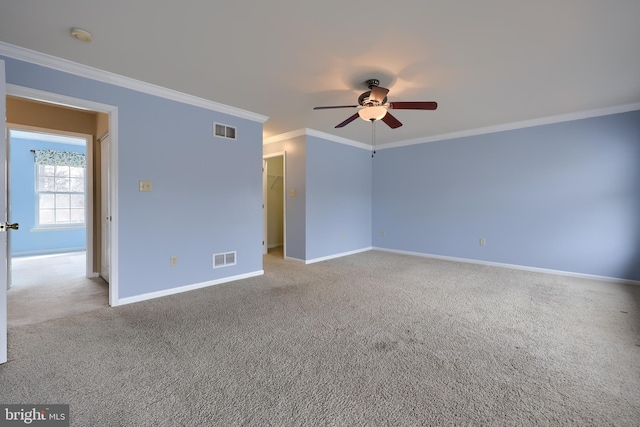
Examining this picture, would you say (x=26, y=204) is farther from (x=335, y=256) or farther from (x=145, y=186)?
(x=335, y=256)

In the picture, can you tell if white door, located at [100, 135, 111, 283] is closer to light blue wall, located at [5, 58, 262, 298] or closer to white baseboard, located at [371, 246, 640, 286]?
light blue wall, located at [5, 58, 262, 298]

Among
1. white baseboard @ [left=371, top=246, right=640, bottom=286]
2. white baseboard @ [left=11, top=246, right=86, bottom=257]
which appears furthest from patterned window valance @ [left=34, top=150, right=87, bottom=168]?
white baseboard @ [left=371, top=246, right=640, bottom=286]

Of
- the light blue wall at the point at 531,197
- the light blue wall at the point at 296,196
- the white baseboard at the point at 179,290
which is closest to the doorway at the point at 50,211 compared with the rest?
the white baseboard at the point at 179,290

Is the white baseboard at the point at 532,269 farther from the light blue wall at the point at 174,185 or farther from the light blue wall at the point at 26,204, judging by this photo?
the light blue wall at the point at 26,204

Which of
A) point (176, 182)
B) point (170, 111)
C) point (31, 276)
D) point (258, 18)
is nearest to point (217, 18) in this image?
point (258, 18)

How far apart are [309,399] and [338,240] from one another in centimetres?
417

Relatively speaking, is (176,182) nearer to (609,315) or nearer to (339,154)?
(339,154)

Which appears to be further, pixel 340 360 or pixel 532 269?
pixel 532 269

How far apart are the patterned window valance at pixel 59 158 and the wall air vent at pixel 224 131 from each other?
4.06 m

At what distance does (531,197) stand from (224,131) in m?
4.91

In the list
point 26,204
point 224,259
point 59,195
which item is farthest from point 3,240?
point 59,195

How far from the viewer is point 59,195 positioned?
252 inches

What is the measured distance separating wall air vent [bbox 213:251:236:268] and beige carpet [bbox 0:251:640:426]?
47cm

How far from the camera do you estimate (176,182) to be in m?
3.38
